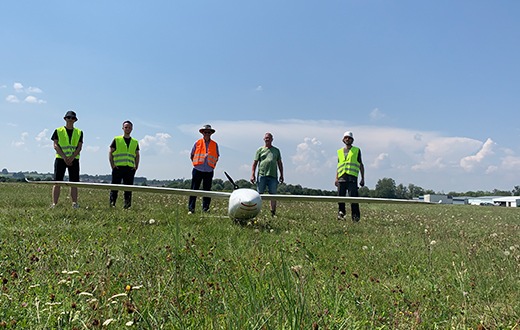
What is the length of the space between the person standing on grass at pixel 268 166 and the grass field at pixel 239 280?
3876 mm

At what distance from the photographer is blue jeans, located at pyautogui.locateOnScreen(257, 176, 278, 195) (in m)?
10.6

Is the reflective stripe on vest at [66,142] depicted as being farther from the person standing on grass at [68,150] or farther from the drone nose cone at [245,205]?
the drone nose cone at [245,205]

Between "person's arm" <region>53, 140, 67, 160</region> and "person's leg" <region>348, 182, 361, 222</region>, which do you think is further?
"person's leg" <region>348, 182, 361, 222</region>

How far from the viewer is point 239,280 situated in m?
2.82

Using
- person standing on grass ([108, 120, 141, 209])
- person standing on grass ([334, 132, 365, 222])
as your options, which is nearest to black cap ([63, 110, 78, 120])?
person standing on grass ([108, 120, 141, 209])

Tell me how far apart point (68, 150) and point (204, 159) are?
351 cm

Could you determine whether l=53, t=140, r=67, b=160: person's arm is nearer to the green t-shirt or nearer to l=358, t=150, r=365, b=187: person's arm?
the green t-shirt

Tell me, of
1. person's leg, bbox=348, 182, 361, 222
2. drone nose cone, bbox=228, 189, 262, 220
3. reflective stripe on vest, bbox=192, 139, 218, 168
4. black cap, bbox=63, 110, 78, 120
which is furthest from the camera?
reflective stripe on vest, bbox=192, 139, 218, 168

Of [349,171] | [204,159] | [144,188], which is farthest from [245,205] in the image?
[349,171]

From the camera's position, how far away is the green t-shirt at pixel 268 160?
1052cm

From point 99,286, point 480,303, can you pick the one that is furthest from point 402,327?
point 99,286

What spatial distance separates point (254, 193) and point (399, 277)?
3.86 meters

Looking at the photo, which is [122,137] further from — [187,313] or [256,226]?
[187,313]

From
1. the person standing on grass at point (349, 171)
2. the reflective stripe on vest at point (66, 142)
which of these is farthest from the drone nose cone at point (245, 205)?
the reflective stripe on vest at point (66, 142)
